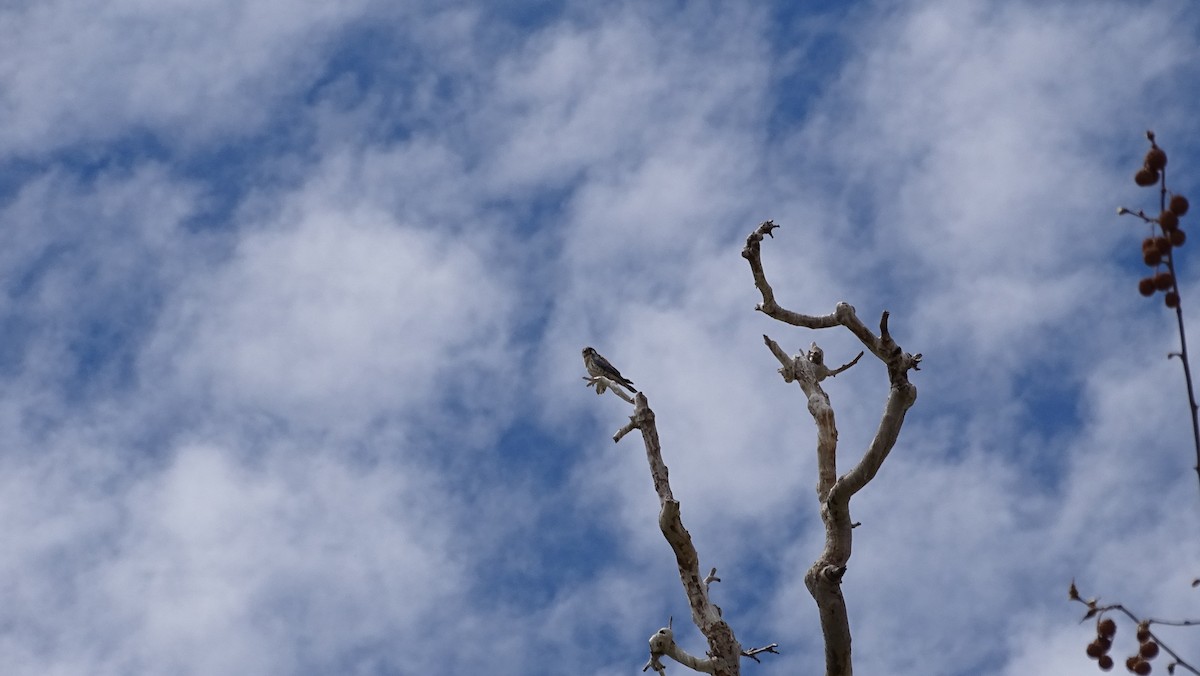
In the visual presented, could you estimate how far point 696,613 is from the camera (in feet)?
33.8

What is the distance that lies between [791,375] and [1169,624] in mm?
6452

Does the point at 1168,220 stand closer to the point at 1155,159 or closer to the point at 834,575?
the point at 1155,159

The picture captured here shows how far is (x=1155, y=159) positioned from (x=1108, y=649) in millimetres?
1890

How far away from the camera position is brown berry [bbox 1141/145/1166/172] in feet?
14.2

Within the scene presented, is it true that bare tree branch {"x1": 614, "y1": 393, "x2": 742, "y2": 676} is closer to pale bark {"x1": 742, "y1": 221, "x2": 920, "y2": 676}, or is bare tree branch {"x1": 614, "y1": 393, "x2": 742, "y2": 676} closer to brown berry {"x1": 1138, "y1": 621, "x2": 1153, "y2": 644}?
pale bark {"x1": 742, "y1": 221, "x2": 920, "y2": 676}

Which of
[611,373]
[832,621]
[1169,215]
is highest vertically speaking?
[611,373]

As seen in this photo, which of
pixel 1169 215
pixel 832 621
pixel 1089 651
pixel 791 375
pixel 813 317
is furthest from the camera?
pixel 791 375

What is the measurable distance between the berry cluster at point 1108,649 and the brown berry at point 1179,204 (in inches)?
61.3

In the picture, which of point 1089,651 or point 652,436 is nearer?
point 1089,651

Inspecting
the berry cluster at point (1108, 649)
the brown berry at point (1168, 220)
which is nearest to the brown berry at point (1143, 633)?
the berry cluster at point (1108, 649)

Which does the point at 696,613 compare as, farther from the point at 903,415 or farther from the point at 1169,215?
the point at 1169,215

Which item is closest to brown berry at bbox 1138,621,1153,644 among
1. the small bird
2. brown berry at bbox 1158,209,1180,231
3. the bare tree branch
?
brown berry at bbox 1158,209,1180,231

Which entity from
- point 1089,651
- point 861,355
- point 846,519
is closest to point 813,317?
point 861,355

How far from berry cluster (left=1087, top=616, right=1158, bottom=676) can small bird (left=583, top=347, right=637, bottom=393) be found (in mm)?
6981
